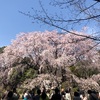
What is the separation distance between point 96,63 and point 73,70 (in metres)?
2.39

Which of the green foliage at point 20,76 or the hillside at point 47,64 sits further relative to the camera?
the green foliage at point 20,76

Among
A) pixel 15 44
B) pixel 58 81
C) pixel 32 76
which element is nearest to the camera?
pixel 58 81

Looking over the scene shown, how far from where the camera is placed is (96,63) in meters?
25.6

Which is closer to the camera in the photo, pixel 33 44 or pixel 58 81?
pixel 58 81

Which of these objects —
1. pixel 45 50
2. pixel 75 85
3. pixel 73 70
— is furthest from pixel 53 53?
pixel 75 85

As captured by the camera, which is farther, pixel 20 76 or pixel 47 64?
pixel 20 76

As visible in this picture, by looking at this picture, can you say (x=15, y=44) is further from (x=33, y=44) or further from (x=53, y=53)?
(x=53, y=53)

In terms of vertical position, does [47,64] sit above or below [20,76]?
above

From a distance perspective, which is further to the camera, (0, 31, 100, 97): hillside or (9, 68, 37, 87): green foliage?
(9, 68, 37, 87): green foliage

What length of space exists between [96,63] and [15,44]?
28.6 ft

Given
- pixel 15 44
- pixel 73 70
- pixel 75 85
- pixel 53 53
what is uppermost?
pixel 15 44

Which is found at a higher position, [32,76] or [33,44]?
[33,44]

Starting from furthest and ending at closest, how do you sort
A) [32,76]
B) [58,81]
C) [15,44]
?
[15,44]
[32,76]
[58,81]

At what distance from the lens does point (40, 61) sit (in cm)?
2525
